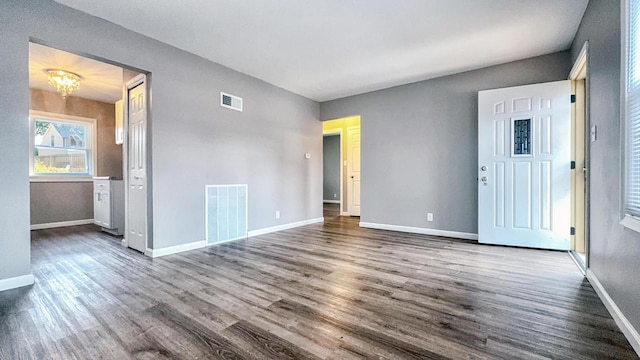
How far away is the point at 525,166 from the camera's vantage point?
357cm

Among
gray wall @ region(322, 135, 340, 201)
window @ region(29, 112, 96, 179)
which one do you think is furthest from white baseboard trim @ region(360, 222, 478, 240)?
window @ region(29, 112, 96, 179)

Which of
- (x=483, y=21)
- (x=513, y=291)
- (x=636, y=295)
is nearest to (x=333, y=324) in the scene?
(x=513, y=291)

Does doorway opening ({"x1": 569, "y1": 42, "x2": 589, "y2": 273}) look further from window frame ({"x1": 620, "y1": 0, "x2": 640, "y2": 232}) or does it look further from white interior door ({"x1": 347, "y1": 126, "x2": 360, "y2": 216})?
white interior door ({"x1": 347, "y1": 126, "x2": 360, "y2": 216})

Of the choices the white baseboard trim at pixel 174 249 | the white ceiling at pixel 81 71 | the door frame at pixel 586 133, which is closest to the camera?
the door frame at pixel 586 133

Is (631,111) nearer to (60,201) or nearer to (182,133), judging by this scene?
(182,133)

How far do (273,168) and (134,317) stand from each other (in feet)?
10.7

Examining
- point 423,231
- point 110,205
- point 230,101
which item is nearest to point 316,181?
point 423,231

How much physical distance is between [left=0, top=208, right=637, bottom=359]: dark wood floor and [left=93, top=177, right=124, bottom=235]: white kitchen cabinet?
135 centimetres

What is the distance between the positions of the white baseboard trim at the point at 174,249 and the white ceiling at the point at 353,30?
8.11ft

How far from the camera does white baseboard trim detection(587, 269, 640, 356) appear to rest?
4.93 ft

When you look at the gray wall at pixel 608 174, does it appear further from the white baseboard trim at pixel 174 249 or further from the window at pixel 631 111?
the white baseboard trim at pixel 174 249

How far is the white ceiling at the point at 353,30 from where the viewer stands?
8.43 ft

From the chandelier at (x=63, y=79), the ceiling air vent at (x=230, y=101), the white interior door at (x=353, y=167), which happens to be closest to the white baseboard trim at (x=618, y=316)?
the ceiling air vent at (x=230, y=101)

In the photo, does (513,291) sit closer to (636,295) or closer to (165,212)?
(636,295)
